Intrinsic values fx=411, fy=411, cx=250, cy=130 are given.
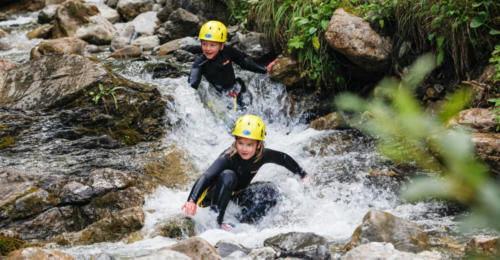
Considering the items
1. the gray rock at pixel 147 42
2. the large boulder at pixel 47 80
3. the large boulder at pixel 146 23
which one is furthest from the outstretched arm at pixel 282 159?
the large boulder at pixel 146 23

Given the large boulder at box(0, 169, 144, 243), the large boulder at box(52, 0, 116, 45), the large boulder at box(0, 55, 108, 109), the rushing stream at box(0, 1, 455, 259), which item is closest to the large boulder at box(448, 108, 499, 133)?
the rushing stream at box(0, 1, 455, 259)

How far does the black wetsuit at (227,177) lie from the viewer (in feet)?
13.9

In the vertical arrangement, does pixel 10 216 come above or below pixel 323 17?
below

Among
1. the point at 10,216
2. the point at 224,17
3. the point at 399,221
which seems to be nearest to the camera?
the point at 399,221

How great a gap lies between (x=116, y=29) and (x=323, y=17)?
724 centimetres

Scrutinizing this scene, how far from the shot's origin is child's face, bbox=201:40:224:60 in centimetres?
657

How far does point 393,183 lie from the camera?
4574mm

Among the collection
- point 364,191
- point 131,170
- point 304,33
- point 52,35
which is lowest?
point 131,170

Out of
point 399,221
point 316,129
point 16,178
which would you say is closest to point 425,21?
point 316,129

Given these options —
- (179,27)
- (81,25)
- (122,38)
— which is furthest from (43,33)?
(179,27)

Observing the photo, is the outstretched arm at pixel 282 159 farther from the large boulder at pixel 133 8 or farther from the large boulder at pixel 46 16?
the large boulder at pixel 46 16

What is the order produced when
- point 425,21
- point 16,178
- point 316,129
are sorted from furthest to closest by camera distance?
point 316,129, point 425,21, point 16,178

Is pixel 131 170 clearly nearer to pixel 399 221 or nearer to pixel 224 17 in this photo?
pixel 399 221

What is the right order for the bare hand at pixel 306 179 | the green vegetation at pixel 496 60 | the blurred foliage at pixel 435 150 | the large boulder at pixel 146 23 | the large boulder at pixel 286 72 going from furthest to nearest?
the large boulder at pixel 146 23 < the large boulder at pixel 286 72 < the bare hand at pixel 306 179 < the green vegetation at pixel 496 60 < the blurred foliage at pixel 435 150
